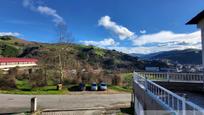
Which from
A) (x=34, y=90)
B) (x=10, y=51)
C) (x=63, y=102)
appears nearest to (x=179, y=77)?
(x=63, y=102)

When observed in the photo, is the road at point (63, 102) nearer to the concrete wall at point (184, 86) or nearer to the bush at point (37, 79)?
the bush at point (37, 79)

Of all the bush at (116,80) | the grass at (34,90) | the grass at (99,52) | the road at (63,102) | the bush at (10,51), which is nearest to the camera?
the road at (63,102)

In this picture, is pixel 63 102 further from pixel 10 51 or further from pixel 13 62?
pixel 10 51

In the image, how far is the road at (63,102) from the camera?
66.3ft

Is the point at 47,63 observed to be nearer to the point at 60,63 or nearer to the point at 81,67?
the point at 60,63

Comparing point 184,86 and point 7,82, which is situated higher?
point 184,86

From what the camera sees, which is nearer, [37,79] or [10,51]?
[37,79]

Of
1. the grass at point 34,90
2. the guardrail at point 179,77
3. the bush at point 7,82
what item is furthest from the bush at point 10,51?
the guardrail at point 179,77

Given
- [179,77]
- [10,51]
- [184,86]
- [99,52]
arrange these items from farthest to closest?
[10,51]
[99,52]
[179,77]
[184,86]

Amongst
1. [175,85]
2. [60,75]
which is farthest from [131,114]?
[60,75]

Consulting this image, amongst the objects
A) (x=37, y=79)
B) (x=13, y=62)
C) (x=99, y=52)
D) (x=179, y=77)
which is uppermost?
(x=99, y=52)

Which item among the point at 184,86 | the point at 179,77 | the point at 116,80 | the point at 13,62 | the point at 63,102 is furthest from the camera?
the point at 13,62

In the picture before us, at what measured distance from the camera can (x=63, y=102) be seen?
2270cm

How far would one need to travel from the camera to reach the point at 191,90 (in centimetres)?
1298
